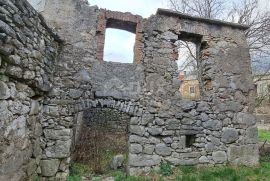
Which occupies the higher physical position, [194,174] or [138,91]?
[138,91]

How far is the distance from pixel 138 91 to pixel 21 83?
264 cm

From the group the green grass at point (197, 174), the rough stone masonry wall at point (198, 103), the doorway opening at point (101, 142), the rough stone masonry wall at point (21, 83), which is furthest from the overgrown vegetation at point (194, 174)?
the rough stone masonry wall at point (21, 83)

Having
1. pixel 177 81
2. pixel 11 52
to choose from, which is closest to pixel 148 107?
pixel 177 81

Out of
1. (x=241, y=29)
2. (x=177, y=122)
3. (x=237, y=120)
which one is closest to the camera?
(x=177, y=122)

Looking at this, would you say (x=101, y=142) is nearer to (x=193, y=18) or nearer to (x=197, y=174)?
(x=197, y=174)

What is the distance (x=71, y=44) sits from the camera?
5.47 meters

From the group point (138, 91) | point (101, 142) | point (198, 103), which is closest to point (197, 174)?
point (198, 103)

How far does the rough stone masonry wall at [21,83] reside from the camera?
3.21 meters

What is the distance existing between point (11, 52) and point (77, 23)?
2553 mm

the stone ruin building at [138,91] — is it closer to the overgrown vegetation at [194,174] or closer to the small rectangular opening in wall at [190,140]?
the small rectangular opening in wall at [190,140]

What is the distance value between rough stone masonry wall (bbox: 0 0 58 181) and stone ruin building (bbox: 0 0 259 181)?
0.03 m

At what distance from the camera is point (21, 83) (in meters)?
3.77

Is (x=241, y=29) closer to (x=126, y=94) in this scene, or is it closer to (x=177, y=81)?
(x=177, y=81)

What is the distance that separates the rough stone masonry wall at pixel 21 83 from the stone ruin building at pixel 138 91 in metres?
0.03
